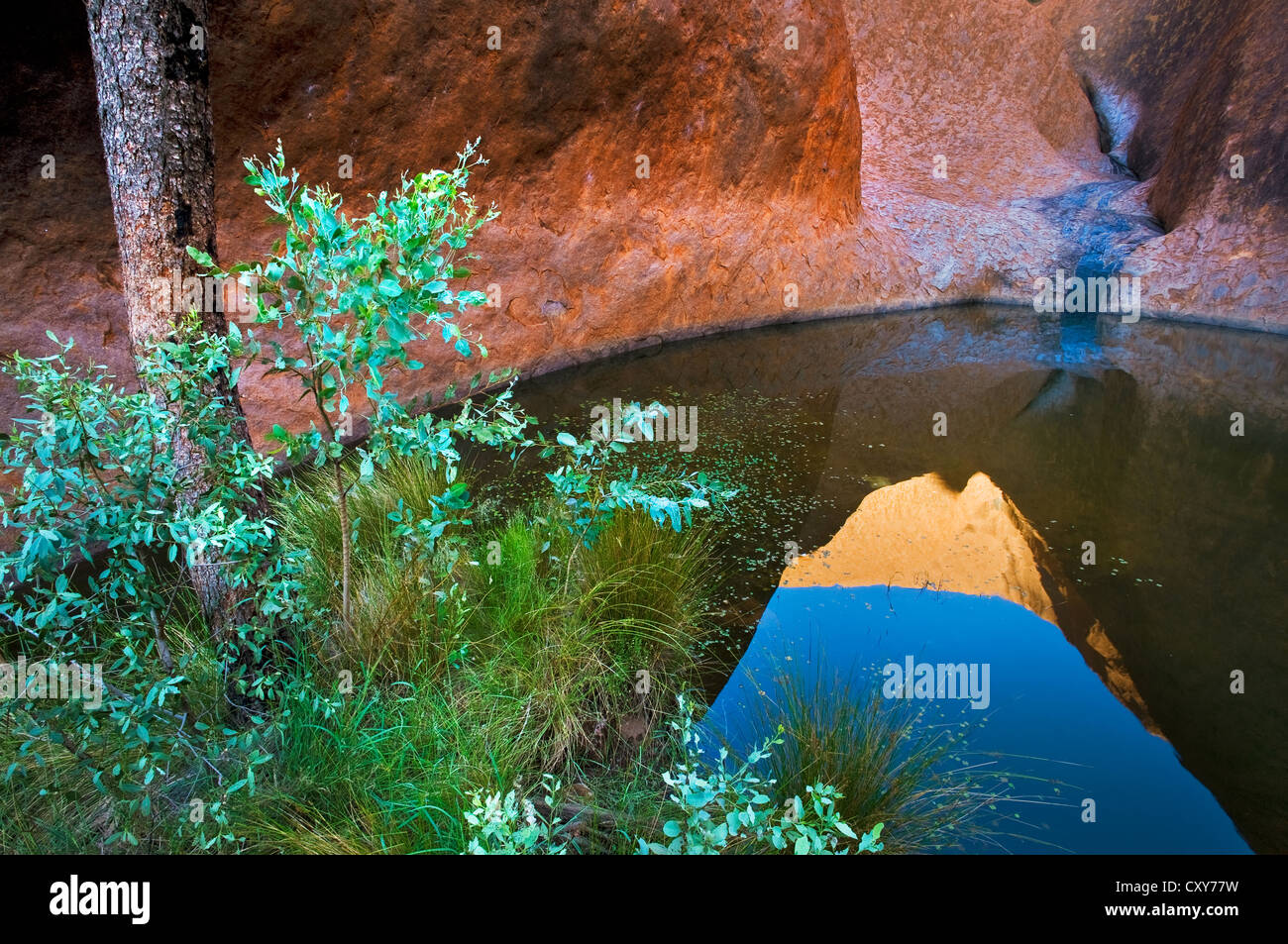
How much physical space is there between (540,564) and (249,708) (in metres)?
0.94

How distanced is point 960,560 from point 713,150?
16.2ft

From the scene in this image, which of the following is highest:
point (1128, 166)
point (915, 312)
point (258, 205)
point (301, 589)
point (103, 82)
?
point (1128, 166)

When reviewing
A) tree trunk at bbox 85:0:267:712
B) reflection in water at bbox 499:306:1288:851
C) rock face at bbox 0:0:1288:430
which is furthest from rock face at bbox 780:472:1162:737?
rock face at bbox 0:0:1288:430

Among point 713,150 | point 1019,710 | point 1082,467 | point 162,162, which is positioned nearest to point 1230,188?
point 713,150

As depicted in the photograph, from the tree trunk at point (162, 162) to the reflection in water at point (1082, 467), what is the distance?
1.55 meters

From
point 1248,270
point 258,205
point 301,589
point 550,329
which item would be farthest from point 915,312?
point 301,589

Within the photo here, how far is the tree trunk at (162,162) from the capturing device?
77.7 inches

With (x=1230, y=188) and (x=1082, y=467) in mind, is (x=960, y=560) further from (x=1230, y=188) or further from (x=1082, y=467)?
(x=1230, y=188)

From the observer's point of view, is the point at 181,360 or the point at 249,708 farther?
the point at 249,708

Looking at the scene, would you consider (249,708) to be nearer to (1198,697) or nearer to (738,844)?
(738,844)

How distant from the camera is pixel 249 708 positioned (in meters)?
2.12

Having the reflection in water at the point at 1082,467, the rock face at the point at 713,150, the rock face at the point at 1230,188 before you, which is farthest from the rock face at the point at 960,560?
the rock face at the point at 1230,188

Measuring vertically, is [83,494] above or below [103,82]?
below

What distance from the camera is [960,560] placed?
11.0 ft
